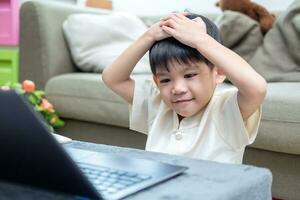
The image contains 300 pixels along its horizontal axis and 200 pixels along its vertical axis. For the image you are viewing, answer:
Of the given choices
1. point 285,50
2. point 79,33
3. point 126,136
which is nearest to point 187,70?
point 126,136

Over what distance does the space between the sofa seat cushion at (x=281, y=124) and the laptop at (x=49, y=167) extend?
72cm

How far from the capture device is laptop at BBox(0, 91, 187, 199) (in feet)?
1.45

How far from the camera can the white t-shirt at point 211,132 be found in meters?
0.95

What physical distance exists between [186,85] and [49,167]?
0.52 m

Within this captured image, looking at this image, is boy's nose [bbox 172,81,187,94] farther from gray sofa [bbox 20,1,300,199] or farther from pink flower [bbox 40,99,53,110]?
pink flower [bbox 40,99,53,110]

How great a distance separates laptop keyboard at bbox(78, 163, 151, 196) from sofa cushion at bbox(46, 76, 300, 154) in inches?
30.6

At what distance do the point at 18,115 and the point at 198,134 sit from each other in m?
0.57

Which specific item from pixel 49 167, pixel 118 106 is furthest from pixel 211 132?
pixel 118 106

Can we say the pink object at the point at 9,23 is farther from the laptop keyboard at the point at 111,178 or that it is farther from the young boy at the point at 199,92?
the laptop keyboard at the point at 111,178

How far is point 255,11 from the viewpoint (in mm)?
1956

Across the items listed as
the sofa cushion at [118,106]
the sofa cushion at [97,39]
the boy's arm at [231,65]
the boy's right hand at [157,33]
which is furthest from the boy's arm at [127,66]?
the sofa cushion at [97,39]

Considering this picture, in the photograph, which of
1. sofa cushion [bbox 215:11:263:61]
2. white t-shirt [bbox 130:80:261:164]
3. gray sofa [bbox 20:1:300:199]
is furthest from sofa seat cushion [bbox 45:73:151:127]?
white t-shirt [bbox 130:80:261:164]

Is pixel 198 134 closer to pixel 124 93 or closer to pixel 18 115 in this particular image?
pixel 124 93

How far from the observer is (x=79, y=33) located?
2.13 meters
